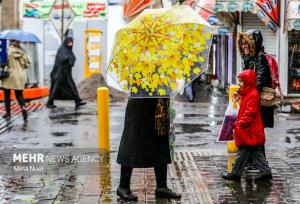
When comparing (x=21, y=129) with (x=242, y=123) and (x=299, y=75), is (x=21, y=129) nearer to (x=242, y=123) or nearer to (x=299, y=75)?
(x=242, y=123)

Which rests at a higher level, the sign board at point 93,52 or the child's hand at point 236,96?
the sign board at point 93,52

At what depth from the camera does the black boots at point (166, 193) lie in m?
7.54

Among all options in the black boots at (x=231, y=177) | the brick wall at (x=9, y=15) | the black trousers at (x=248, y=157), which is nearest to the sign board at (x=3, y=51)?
the black boots at (x=231, y=177)

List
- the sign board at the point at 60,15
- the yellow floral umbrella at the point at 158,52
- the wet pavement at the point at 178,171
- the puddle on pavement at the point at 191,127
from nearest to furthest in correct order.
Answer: the yellow floral umbrella at the point at 158,52 < the wet pavement at the point at 178,171 < the puddle on pavement at the point at 191,127 < the sign board at the point at 60,15

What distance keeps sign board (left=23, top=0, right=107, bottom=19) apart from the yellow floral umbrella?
2029 cm

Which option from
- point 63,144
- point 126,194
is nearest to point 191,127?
point 63,144

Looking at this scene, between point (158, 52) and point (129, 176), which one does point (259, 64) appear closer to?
point (158, 52)

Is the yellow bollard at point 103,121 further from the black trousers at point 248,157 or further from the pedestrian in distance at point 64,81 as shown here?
the pedestrian in distance at point 64,81

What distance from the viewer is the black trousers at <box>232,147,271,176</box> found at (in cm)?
838

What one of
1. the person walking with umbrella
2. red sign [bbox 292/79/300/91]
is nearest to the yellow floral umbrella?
the person walking with umbrella

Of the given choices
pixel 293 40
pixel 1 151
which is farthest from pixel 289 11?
pixel 1 151

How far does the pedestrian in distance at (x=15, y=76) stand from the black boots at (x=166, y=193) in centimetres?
792

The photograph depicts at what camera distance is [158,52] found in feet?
23.3

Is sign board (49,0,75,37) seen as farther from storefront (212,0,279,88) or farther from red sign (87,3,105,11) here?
storefront (212,0,279,88)
